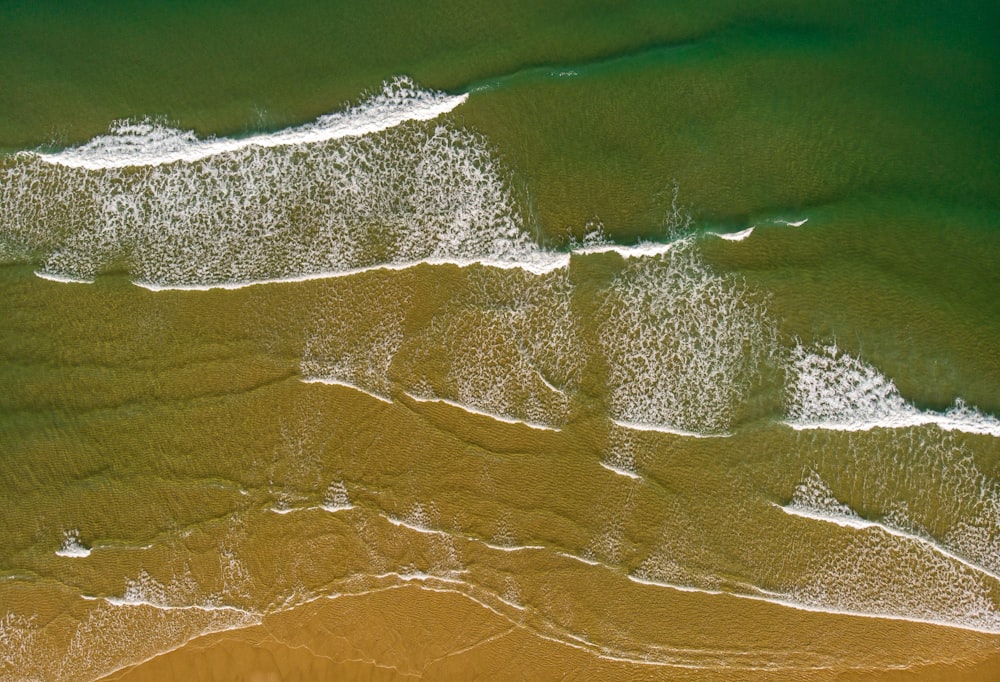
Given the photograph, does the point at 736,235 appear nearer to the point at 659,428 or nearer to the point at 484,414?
the point at 659,428

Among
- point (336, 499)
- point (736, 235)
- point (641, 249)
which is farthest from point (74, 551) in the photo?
point (736, 235)

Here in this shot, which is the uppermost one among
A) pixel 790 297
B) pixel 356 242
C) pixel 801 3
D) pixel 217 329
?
pixel 801 3

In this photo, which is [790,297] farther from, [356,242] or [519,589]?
[356,242]

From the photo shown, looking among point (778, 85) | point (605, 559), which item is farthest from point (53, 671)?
point (778, 85)

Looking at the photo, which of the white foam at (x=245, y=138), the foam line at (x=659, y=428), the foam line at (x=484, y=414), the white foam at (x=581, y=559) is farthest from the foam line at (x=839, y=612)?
the white foam at (x=245, y=138)

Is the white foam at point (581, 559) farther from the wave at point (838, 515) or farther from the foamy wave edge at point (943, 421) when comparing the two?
the foamy wave edge at point (943, 421)
